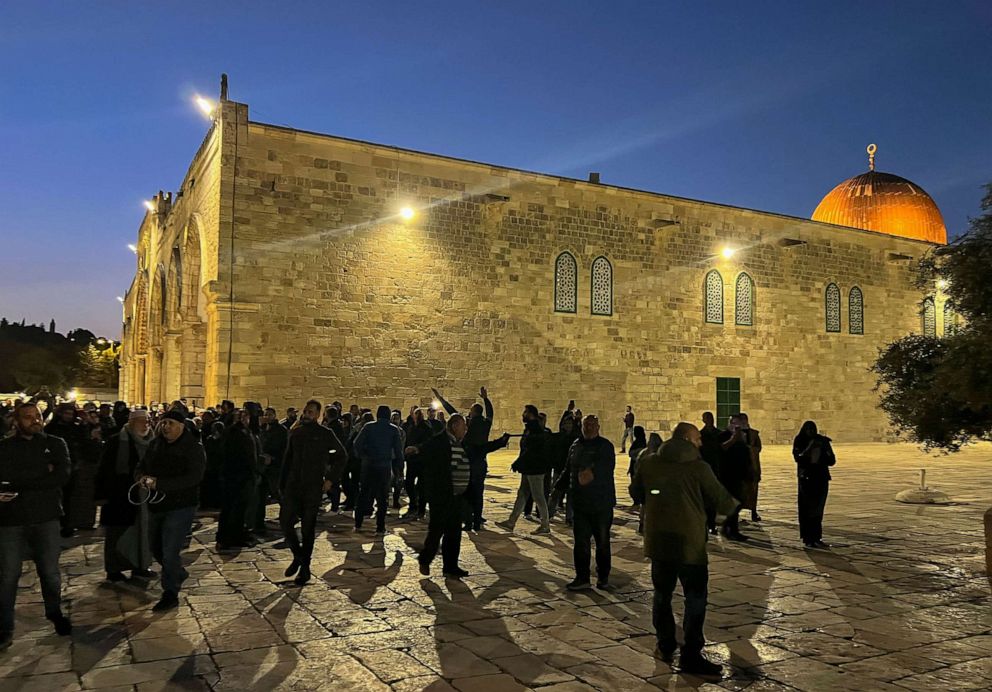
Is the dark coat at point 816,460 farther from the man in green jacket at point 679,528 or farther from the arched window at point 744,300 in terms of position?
the arched window at point 744,300

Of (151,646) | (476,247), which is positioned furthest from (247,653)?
(476,247)

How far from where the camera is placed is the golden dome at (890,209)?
30.6 meters

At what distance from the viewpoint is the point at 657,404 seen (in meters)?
21.2

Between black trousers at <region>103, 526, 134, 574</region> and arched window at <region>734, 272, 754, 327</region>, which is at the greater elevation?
arched window at <region>734, 272, 754, 327</region>

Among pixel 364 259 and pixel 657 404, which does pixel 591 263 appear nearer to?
pixel 657 404

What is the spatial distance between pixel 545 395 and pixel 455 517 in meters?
12.9

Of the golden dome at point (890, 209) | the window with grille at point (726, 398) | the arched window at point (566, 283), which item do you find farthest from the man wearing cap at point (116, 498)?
the golden dome at point (890, 209)

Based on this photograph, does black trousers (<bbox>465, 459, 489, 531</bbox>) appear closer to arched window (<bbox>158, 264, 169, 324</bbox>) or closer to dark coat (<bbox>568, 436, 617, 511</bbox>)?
dark coat (<bbox>568, 436, 617, 511</bbox>)

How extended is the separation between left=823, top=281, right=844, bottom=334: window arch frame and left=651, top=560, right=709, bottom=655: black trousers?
875 inches

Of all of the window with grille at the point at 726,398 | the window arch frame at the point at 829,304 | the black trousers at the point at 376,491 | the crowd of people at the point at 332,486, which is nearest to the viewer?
the crowd of people at the point at 332,486

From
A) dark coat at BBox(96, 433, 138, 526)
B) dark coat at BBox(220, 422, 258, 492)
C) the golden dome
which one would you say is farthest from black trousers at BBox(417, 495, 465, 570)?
the golden dome

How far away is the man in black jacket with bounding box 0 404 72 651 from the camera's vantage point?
4770mm

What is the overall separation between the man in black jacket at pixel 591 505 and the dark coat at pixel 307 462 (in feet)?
6.84

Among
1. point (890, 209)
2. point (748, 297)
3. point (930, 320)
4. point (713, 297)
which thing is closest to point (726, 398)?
point (713, 297)
